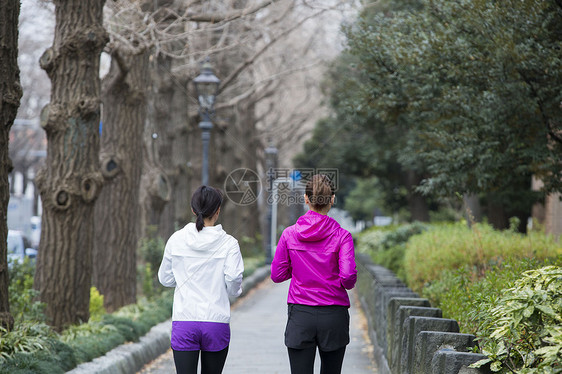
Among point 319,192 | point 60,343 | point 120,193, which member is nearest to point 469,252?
point 120,193

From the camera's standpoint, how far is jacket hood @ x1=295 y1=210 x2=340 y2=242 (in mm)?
5523

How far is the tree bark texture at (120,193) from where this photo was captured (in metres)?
13.1

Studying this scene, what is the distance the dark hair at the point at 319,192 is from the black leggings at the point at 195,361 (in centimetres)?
125

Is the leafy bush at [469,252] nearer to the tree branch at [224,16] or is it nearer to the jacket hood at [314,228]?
the tree branch at [224,16]

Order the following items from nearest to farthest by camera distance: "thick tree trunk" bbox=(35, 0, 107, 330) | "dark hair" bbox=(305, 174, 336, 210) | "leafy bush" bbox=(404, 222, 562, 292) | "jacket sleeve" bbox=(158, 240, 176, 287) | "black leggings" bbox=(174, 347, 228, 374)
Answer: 1. "black leggings" bbox=(174, 347, 228, 374)
2. "jacket sleeve" bbox=(158, 240, 176, 287)
3. "dark hair" bbox=(305, 174, 336, 210)
4. "thick tree trunk" bbox=(35, 0, 107, 330)
5. "leafy bush" bbox=(404, 222, 562, 292)

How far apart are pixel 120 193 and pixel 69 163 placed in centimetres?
349

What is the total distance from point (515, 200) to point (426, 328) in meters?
22.5

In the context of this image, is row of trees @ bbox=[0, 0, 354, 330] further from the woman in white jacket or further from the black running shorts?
the black running shorts

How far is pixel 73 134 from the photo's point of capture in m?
9.77

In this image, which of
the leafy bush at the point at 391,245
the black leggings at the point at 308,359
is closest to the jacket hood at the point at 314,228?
the black leggings at the point at 308,359

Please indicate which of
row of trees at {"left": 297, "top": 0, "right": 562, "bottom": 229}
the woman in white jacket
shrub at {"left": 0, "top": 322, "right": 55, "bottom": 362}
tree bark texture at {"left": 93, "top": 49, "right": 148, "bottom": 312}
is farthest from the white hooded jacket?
tree bark texture at {"left": 93, "top": 49, "right": 148, "bottom": 312}

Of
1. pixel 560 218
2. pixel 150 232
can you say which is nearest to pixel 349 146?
pixel 560 218

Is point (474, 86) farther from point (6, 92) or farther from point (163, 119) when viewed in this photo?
point (163, 119)

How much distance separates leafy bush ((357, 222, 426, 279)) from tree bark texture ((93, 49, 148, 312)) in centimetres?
552
